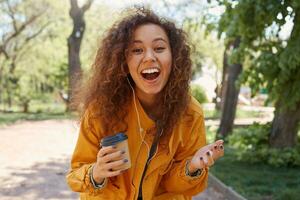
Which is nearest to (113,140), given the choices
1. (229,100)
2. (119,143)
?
(119,143)

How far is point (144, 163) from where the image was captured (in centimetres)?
233

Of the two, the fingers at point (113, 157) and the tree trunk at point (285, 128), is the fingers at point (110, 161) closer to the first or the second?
the fingers at point (113, 157)

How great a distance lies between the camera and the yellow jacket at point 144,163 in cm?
231

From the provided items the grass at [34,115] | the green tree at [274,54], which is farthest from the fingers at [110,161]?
the grass at [34,115]

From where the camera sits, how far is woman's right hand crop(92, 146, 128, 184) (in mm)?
2068

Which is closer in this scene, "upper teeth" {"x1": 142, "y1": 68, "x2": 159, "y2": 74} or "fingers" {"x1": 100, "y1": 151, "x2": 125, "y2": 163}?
"fingers" {"x1": 100, "y1": 151, "x2": 125, "y2": 163}

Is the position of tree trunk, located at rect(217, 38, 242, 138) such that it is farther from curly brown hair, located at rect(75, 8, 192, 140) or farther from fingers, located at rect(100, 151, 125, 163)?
fingers, located at rect(100, 151, 125, 163)

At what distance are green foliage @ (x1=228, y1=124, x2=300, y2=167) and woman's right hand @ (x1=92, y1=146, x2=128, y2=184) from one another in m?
6.12

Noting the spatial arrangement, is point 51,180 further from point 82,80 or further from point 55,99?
point 55,99

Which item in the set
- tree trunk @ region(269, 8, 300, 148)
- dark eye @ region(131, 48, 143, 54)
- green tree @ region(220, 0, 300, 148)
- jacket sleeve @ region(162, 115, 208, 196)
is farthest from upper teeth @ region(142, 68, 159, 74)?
tree trunk @ region(269, 8, 300, 148)

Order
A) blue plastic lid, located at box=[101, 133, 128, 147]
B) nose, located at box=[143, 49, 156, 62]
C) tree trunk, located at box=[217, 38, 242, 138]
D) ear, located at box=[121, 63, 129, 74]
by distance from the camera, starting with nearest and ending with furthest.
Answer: blue plastic lid, located at box=[101, 133, 128, 147] → nose, located at box=[143, 49, 156, 62] → ear, located at box=[121, 63, 129, 74] → tree trunk, located at box=[217, 38, 242, 138]

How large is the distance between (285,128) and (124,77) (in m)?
6.10

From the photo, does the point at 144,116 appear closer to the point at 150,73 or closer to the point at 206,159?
the point at 150,73

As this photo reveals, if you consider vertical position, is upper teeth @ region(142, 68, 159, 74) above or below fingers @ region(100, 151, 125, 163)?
above
